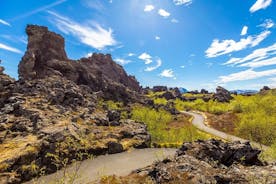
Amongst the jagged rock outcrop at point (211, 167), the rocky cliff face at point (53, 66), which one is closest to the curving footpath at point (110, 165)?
the jagged rock outcrop at point (211, 167)

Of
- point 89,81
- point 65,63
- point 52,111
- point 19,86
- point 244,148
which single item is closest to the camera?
point 244,148

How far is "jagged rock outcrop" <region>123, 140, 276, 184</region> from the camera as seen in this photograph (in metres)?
20.8

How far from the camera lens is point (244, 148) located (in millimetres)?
27906

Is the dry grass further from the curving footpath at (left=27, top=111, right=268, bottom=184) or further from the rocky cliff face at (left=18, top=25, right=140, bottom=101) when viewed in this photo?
the curving footpath at (left=27, top=111, right=268, bottom=184)

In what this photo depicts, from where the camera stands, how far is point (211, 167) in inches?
928

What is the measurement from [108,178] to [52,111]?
89.5ft

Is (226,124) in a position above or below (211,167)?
above

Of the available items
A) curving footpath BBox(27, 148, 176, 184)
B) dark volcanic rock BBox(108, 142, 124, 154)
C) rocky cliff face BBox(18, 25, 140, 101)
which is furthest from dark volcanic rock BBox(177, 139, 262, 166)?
rocky cliff face BBox(18, 25, 140, 101)

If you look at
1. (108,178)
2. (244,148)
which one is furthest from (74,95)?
(244,148)

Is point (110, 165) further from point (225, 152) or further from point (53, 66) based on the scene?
point (53, 66)

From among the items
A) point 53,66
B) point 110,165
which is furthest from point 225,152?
point 53,66

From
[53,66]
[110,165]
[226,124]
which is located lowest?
[110,165]

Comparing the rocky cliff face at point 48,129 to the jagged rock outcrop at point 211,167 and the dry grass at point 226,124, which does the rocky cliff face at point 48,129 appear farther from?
the dry grass at point 226,124

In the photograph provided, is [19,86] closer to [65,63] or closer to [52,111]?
[52,111]
